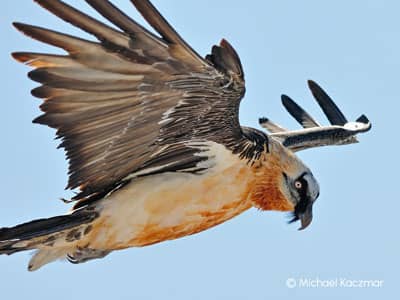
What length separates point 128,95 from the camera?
1194 cm

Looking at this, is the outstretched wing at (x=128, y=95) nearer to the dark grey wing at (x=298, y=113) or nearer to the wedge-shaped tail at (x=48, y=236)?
the wedge-shaped tail at (x=48, y=236)

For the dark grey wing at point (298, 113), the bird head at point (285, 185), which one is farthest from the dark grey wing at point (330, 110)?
the bird head at point (285, 185)

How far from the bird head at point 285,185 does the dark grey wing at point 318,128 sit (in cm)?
135

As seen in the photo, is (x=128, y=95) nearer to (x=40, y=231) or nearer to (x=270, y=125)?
(x=40, y=231)

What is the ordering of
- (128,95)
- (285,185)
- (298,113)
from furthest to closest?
(298,113), (285,185), (128,95)

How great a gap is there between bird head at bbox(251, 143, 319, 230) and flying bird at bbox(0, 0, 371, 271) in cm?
1

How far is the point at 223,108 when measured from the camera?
40.4 feet

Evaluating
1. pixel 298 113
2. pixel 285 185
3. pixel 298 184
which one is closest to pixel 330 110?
pixel 298 113

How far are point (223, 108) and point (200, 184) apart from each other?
1.05 m

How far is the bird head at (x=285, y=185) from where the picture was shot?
1347cm

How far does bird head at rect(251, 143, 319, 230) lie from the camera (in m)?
13.5

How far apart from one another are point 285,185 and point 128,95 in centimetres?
258

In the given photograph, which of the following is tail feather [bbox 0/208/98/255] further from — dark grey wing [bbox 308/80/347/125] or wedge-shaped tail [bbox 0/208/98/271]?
dark grey wing [bbox 308/80/347/125]

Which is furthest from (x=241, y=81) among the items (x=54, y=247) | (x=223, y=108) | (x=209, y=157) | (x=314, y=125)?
(x=314, y=125)
